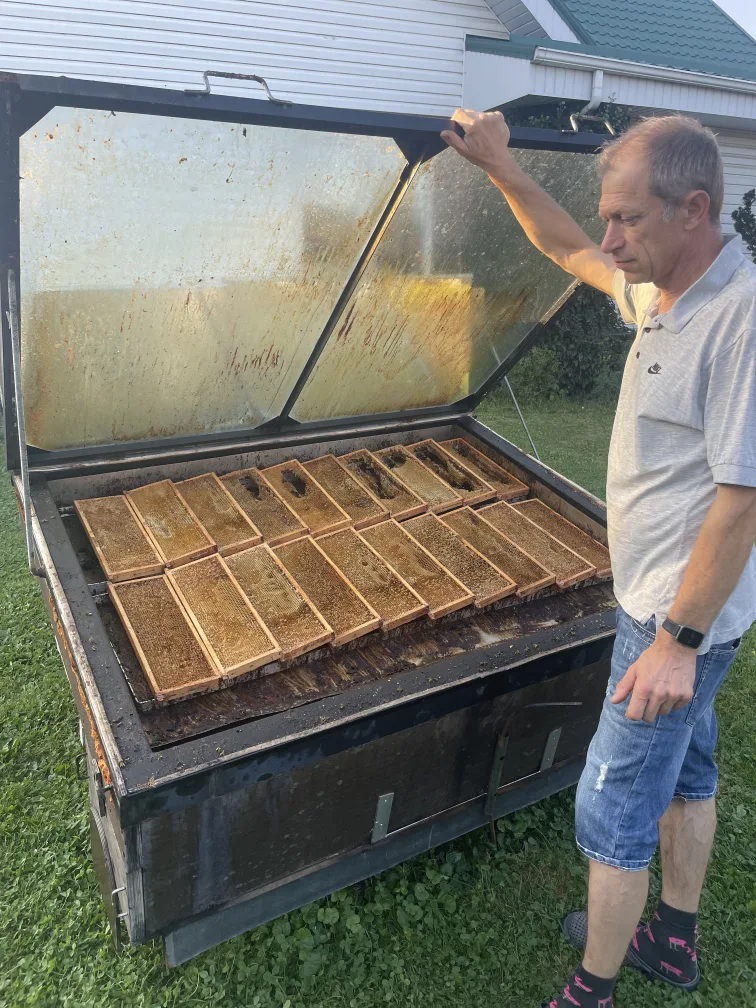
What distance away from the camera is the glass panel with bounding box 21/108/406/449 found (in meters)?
2.06

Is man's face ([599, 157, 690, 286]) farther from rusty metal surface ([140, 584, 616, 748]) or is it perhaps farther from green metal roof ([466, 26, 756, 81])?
green metal roof ([466, 26, 756, 81])

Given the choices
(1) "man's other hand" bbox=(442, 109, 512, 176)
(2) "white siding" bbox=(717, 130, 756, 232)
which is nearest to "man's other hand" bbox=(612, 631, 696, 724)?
(1) "man's other hand" bbox=(442, 109, 512, 176)

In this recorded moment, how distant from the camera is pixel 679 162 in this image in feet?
5.46

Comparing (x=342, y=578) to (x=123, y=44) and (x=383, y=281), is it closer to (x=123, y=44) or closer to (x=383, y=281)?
(x=383, y=281)

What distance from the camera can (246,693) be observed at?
230 centimetres

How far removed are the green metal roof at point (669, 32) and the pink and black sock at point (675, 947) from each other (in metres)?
9.00

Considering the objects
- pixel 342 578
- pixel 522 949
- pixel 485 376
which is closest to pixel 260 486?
pixel 342 578

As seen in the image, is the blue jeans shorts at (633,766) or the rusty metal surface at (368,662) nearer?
the blue jeans shorts at (633,766)

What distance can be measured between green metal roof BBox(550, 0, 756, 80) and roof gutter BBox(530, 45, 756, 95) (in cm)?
13

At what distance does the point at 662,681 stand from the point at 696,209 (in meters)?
1.19

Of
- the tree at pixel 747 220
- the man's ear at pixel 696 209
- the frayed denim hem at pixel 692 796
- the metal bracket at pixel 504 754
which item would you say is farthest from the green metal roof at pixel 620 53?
the frayed denim hem at pixel 692 796

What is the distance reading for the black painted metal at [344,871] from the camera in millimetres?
2135

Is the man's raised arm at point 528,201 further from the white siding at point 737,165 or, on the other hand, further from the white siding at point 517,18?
the white siding at point 737,165

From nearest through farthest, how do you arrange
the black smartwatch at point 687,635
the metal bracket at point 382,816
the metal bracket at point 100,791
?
the black smartwatch at point 687,635, the metal bracket at point 100,791, the metal bracket at point 382,816
